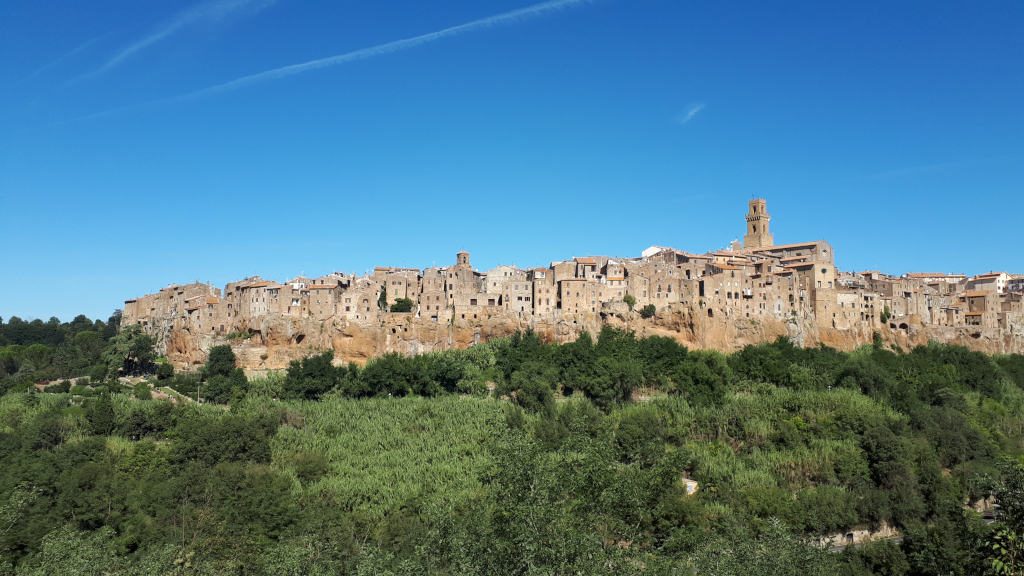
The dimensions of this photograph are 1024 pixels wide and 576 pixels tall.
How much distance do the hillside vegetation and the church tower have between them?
2835cm

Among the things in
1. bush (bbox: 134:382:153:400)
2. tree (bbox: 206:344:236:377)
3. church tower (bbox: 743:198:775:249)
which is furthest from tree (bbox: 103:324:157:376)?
church tower (bbox: 743:198:775:249)

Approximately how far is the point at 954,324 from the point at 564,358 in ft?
124

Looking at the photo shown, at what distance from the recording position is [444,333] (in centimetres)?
6600

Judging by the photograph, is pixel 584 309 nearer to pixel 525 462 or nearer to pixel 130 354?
pixel 130 354

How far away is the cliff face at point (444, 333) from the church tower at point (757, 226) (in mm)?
25913

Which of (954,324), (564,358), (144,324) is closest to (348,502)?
(564,358)

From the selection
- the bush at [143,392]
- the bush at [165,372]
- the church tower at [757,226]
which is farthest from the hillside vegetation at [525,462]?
the church tower at [757,226]

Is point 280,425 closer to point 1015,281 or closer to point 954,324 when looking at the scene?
point 954,324

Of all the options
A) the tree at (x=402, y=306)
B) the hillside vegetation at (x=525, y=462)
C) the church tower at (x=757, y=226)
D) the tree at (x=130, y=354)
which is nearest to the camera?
the hillside vegetation at (x=525, y=462)

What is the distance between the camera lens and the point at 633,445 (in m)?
47.7

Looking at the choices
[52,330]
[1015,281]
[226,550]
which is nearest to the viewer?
[226,550]

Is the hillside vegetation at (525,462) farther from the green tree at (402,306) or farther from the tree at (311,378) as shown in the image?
the green tree at (402,306)

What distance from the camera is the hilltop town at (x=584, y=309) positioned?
6519cm

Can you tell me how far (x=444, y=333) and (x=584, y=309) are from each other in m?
11.6
